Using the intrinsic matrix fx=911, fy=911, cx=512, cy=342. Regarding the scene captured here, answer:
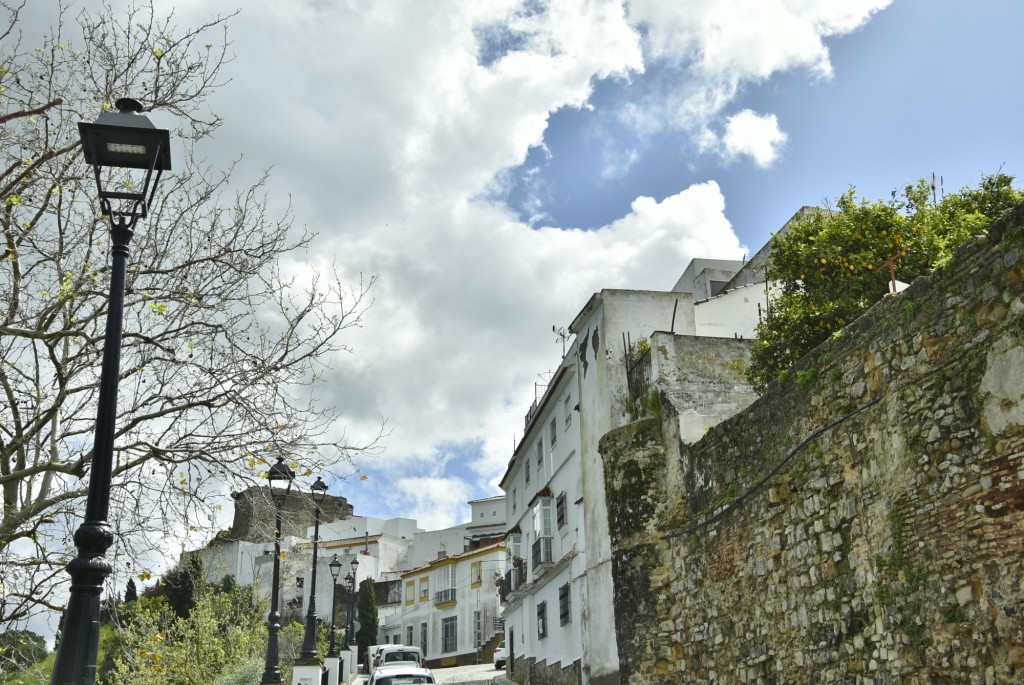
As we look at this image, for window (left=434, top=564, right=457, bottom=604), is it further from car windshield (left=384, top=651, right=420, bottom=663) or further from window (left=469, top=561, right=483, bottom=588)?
car windshield (left=384, top=651, right=420, bottom=663)

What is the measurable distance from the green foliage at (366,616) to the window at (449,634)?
4.04 meters

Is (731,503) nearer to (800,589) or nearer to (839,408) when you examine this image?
(800,589)

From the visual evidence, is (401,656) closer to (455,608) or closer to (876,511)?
(876,511)

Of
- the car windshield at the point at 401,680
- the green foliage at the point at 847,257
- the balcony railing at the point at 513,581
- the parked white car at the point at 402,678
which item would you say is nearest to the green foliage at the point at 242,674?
the parked white car at the point at 402,678

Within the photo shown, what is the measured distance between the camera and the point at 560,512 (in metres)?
22.2

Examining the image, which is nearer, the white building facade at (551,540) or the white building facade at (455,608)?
the white building facade at (551,540)

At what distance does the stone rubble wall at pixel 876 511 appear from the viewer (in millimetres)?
6875

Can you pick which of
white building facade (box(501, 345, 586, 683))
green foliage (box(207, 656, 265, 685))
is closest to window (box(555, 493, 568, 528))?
white building facade (box(501, 345, 586, 683))

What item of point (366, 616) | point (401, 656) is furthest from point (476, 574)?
point (401, 656)

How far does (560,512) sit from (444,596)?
31165mm

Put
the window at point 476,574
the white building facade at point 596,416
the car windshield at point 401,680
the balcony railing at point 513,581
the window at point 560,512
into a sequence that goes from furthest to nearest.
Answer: the window at point 476,574 < the balcony railing at point 513,581 < the window at point 560,512 < the white building facade at point 596,416 < the car windshield at point 401,680

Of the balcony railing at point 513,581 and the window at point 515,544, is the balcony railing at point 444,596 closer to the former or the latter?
the balcony railing at point 513,581

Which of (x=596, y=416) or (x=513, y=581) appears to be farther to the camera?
(x=513, y=581)

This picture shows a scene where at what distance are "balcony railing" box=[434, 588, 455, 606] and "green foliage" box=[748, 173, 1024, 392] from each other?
39.2 meters
